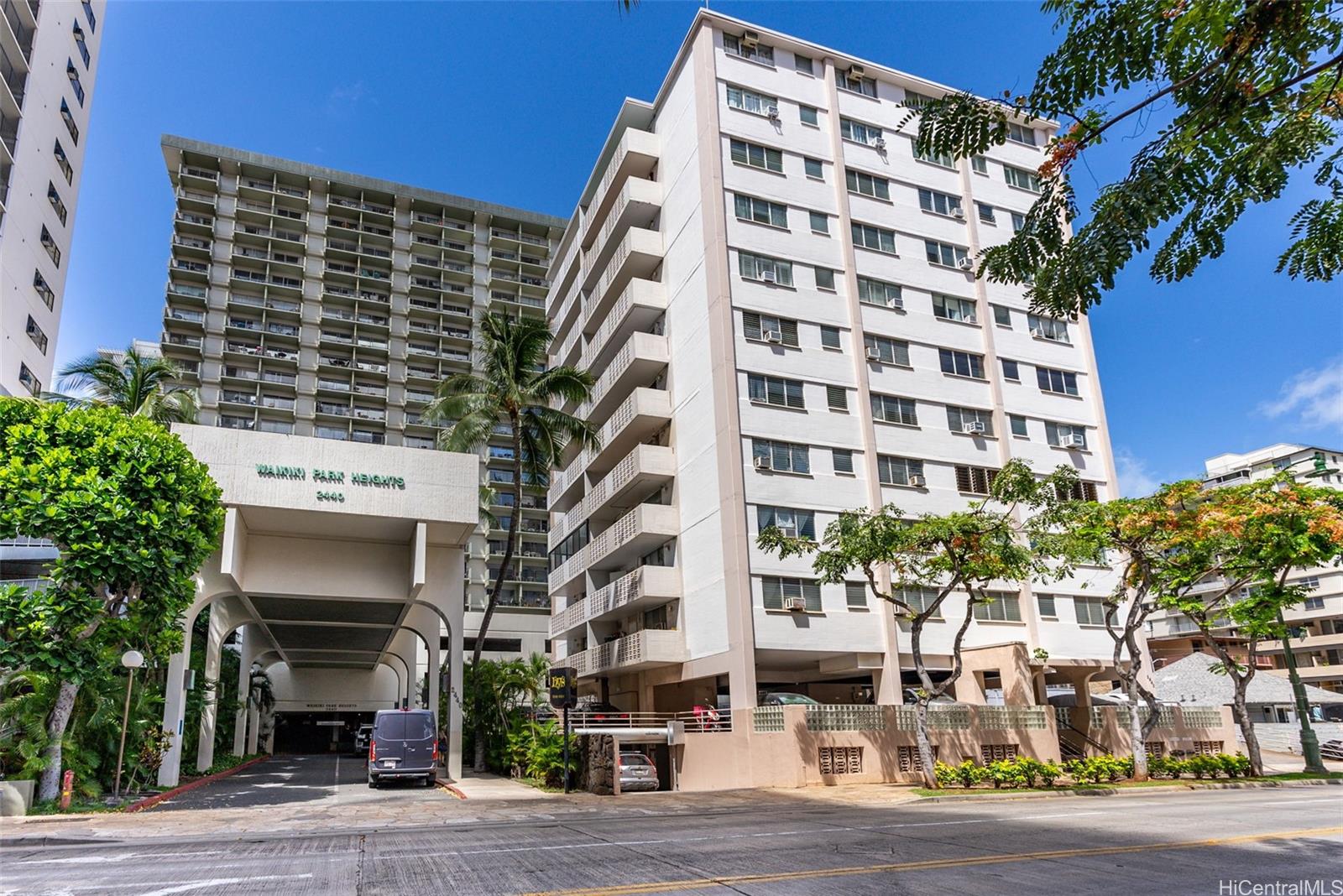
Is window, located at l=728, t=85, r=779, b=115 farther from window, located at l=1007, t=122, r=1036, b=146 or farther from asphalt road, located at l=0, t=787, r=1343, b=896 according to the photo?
asphalt road, located at l=0, t=787, r=1343, b=896

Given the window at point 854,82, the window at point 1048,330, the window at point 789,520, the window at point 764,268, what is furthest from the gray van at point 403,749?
the window at point 854,82

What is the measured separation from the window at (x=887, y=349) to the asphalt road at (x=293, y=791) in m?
22.9

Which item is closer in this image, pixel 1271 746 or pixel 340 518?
pixel 340 518

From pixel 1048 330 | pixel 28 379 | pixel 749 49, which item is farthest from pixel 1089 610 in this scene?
pixel 28 379

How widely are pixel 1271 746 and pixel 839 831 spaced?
159ft

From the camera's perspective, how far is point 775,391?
33719mm

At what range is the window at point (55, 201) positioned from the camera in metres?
46.3

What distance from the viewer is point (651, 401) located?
37.2 m

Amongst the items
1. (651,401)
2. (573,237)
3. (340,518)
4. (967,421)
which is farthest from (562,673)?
(573,237)

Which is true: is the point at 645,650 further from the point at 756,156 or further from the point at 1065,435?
the point at 1065,435

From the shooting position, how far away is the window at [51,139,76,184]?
155 feet

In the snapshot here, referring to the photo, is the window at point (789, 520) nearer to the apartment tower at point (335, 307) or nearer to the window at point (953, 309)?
the window at point (953, 309)

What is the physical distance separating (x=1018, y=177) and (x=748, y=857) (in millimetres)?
39474

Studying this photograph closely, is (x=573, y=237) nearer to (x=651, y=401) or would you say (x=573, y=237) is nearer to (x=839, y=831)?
(x=651, y=401)
